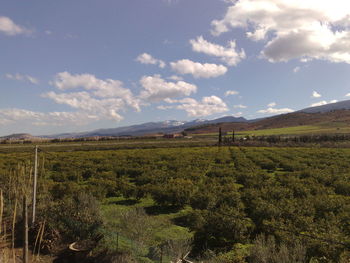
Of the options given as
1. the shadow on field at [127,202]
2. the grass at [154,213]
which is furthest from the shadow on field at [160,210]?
the shadow on field at [127,202]

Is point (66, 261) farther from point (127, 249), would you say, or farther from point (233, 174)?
point (233, 174)

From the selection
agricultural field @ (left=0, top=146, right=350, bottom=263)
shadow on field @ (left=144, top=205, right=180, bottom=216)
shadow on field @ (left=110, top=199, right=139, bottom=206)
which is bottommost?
shadow on field @ (left=144, top=205, right=180, bottom=216)

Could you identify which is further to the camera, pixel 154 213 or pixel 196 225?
pixel 154 213

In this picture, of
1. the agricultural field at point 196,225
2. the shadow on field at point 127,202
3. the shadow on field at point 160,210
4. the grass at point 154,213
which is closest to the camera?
the agricultural field at point 196,225

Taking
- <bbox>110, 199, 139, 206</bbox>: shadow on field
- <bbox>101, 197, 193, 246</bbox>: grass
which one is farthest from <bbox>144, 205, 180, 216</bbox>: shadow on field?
<bbox>110, 199, 139, 206</bbox>: shadow on field

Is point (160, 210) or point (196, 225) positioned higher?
point (196, 225)

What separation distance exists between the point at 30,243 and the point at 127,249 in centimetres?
460

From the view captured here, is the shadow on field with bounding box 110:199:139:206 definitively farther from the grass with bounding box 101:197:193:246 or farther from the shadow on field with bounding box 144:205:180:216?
the shadow on field with bounding box 144:205:180:216

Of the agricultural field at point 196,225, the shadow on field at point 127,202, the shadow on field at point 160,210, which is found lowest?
the shadow on field at point 160,210

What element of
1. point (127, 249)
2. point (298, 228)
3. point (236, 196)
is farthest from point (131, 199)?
point (298, 228)

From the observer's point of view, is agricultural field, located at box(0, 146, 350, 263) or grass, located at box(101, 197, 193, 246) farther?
grass, located at box(101, 197, 193, 246)

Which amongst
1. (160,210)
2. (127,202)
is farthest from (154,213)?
(127,202)

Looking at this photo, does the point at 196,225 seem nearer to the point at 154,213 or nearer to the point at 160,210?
the point at 154,213

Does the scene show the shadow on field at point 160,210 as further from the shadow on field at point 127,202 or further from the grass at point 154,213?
the shadow on field at point 127,202
